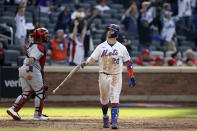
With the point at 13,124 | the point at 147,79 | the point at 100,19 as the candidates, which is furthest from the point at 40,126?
the point at 100,19

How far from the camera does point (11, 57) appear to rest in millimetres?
18734

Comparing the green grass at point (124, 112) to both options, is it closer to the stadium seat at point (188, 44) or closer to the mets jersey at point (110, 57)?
the mets jersey at point (110, 57)

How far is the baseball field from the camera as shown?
11.1m

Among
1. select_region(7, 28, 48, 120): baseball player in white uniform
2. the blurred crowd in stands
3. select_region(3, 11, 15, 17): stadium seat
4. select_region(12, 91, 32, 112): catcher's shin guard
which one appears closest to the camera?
select_region(7, 28, 48, 120): baseball player in white uniform

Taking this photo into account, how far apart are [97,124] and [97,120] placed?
969 millimetres

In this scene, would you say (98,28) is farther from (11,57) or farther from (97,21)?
(11,57)

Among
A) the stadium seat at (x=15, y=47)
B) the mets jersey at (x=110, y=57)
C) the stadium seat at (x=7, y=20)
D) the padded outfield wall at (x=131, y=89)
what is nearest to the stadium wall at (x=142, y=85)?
the padded outfield wall at (x=131, y=89)

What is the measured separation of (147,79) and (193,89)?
1.59 meters

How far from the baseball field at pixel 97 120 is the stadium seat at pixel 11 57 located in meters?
2.98

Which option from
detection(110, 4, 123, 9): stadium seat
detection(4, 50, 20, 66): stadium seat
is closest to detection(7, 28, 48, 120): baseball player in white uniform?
detection(4, 50, 20, 66): stadium seat

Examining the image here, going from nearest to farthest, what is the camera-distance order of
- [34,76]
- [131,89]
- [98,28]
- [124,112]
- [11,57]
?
1. [34,76]
2. [124,112]
3. [131,89]
4. [11,57]
5. [98,28]

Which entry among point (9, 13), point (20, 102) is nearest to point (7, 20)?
point (9, 13)

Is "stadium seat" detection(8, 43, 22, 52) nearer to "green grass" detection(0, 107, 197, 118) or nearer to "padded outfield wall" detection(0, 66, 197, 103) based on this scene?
"padded outfield wall" detection(0, 66, 197, 103)

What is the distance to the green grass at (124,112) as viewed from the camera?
14300 millimetres
